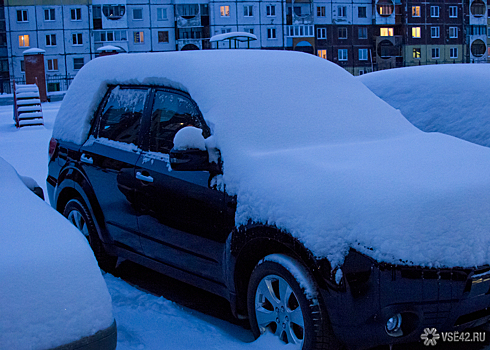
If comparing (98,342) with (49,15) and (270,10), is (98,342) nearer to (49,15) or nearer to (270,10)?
(270,10)

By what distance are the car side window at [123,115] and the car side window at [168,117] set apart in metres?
0.19

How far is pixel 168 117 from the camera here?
13.7 feet

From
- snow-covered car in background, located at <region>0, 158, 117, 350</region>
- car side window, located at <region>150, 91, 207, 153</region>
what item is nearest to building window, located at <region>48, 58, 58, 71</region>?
car side window, located at <region>150, 91, 207, 153</region>

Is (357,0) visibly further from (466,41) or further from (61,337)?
(61,337)

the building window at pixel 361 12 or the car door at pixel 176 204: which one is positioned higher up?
the building window at pixel 361 12

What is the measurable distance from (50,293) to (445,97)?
510 cm

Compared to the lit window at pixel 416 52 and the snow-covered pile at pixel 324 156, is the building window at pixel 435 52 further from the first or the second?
the snow-covered pile at pixel 324 156

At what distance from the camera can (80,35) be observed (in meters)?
59.6

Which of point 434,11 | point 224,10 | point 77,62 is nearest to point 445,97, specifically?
point 224,10

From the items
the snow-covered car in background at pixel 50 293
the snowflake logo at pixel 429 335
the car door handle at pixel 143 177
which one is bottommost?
the snowflake logo at pixel 429 335

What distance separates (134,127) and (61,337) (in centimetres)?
241

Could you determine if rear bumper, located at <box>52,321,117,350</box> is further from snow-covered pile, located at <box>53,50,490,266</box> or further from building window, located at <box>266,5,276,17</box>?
building window, located at <box>266,5,276,17</box>

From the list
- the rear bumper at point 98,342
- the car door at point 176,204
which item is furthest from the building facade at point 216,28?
the rear bumper at point 98,342

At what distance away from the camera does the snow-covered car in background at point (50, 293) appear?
218cm
